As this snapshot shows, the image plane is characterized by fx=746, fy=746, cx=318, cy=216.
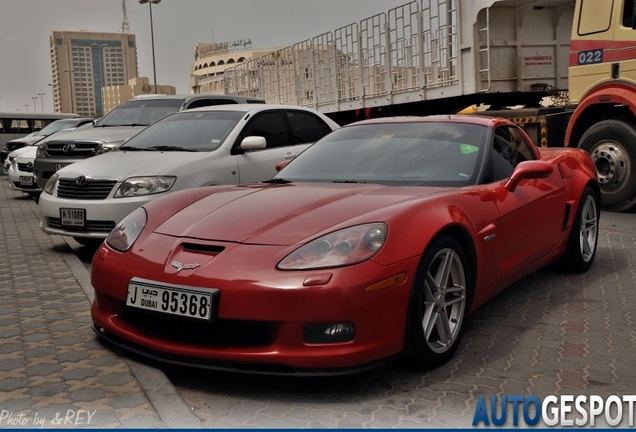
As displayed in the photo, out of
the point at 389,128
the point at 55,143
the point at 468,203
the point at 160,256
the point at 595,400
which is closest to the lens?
the point at 595,400

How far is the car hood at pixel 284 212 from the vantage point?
12.1 feet

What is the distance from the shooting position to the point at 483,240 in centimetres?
423

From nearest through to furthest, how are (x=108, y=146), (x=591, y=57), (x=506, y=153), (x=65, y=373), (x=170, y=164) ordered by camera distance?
(x=65, y=373)
(x=506, y=153)
(x=170, y=164)
(x=591, y=57)
(x=108, y=146)

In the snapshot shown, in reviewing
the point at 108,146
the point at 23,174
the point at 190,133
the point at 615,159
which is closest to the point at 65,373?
the point at 190,133

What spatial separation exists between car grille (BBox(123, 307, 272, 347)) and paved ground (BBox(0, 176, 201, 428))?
21cm

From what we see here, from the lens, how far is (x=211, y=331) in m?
3.49

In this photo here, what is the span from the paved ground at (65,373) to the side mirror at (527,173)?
2.44 metres

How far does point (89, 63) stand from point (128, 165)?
16459cm

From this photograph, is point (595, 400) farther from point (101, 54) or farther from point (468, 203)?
point (101, 54)

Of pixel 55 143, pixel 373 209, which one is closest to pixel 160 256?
pixel 373 209

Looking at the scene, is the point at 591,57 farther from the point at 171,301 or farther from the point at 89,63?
the point at 89,63

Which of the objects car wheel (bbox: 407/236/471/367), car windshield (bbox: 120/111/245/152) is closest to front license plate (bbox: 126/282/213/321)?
car wheel (bbox: 407/236/471/367)

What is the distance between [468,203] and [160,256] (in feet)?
5.64

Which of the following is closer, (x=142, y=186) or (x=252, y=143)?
(x=142, y=186)
